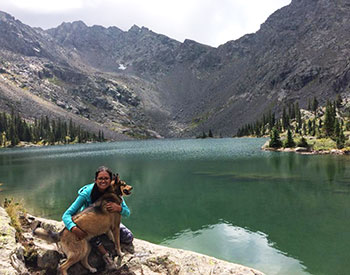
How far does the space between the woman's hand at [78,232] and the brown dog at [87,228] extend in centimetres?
16

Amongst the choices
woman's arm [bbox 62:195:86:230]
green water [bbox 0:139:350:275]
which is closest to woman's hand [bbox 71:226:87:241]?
woman's arm [bbox 62:195:86:230]

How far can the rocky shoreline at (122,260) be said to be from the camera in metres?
8.17

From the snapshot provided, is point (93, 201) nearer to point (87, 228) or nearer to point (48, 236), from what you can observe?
point (87, 228)

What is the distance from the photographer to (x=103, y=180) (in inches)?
327

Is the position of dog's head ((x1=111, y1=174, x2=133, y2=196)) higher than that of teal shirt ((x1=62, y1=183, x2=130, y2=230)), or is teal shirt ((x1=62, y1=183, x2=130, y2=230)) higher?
dog's head ((x1=111, y1=174, x2=133, y2=196))

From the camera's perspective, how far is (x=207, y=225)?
2141 centimetres

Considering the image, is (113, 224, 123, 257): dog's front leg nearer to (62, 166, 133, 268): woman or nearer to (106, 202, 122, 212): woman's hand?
(62, 166, 133, 268): woman

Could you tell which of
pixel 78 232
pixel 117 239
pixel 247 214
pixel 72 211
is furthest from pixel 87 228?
pixel 247 214

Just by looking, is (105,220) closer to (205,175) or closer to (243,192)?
(243,192)

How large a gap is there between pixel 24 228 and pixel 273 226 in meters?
16.5

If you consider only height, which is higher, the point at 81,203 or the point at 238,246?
the point at 81,203

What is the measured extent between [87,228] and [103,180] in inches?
60.3

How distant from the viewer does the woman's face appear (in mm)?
8234

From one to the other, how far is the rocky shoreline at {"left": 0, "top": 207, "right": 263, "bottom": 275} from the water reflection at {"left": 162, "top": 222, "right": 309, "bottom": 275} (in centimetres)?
592
